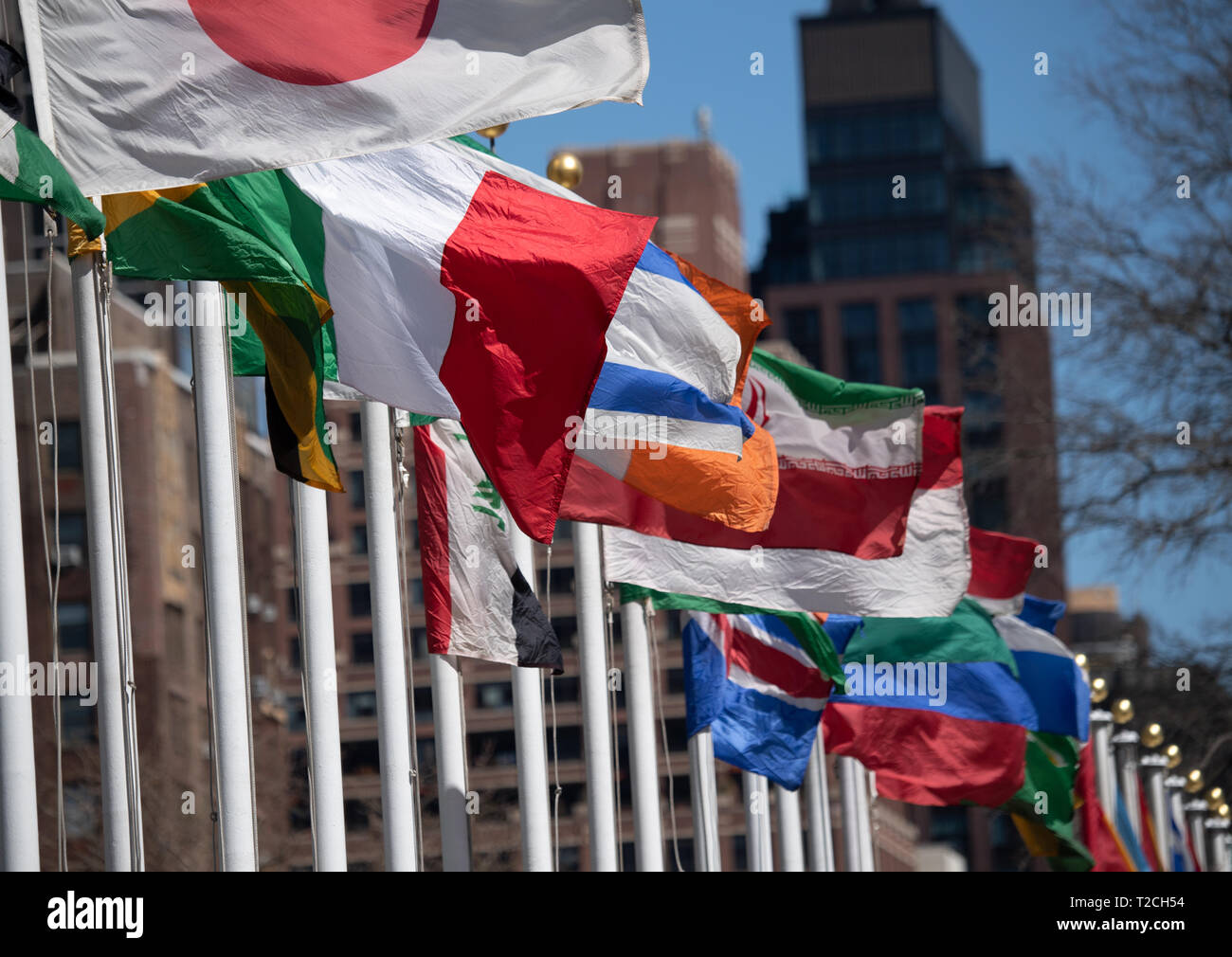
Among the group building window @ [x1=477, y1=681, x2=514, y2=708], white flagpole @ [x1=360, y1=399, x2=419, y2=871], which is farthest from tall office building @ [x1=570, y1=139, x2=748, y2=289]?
white flagpole @ [x1=360, y1=399, x2=419, y2=871]

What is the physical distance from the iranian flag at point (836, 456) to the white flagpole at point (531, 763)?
234 cm

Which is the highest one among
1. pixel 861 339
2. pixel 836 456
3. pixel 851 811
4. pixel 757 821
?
pixel 861 339

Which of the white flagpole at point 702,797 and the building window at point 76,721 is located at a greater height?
the building window at point 76,721

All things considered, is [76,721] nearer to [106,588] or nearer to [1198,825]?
[1198,825]

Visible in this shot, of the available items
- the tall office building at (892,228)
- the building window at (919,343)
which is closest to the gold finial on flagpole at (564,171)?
the tall office building at (892,228)

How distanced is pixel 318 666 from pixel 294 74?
5055mm

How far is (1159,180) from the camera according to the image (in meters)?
26.7

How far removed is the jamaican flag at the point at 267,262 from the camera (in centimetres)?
1151

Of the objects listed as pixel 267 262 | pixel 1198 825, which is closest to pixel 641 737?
pixel 267 262

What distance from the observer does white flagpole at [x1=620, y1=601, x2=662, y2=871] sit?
20609 mm

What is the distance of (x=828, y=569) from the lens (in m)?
20.5

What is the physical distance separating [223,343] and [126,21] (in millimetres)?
2827

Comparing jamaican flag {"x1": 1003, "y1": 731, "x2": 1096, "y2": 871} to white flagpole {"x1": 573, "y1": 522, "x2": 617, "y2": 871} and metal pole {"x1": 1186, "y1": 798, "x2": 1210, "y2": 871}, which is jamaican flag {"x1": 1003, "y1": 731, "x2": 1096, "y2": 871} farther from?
metal pole {"x1": 1186, "y1": 798, "x2": 1210, "y2": 871}

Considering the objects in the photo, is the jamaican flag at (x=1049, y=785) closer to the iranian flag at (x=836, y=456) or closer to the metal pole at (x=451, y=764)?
the iranian flag at (x=836, y=456)
